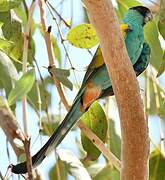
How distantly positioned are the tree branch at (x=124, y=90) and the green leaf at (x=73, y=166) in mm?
299

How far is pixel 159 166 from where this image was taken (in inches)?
55.6

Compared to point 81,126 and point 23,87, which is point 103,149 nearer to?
point 81,126

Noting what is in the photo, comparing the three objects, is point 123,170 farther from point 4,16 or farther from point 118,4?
point 118,4

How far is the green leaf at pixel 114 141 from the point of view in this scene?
1.46m

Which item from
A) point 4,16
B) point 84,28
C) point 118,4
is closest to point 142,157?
point 84,28

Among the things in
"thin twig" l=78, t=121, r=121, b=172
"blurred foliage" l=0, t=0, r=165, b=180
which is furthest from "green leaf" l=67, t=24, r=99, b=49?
"thin twig" l=78, t=121, r=121, b=172

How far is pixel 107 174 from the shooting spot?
1423 mm

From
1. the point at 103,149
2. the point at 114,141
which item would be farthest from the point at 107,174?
the point at 103,149

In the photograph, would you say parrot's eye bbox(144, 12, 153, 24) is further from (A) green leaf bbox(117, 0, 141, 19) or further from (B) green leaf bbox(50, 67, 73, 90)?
(B) green leaf bbox(50, 67, 73, 90)

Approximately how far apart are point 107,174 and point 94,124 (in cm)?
22

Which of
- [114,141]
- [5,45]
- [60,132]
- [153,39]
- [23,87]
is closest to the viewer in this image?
[23,87]

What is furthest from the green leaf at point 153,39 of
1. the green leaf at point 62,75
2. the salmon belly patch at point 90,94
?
the green leaf at point 62,75

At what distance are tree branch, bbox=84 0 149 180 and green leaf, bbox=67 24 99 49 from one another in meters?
0.27

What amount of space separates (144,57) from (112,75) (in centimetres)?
42
